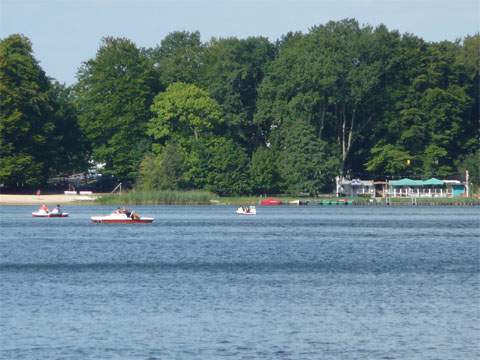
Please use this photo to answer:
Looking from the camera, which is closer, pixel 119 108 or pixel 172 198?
pixel 172 198

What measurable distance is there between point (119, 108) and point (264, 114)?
15279 mm

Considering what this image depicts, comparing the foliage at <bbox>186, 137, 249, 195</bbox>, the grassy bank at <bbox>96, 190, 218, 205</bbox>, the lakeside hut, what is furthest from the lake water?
the lakeside hut

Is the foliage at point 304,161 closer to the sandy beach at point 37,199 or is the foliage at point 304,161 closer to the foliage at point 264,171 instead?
the foliage at point 264,171

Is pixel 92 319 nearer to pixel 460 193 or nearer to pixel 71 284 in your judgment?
pixel 71 284

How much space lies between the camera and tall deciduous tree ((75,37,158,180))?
401 ft

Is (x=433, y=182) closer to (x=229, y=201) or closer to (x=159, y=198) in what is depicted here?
(x=229, y=201)

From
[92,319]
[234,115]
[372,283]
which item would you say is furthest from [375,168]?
[92,319]

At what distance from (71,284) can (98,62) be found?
275ft

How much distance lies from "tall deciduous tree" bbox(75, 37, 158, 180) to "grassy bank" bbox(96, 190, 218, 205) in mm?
6362

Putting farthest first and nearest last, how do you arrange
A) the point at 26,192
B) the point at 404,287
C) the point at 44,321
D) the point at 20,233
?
1. the point at 26,192
2. the point at 20,233
3. the point at 404,287
4. the point at 44,321

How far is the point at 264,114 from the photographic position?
125m

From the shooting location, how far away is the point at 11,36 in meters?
119

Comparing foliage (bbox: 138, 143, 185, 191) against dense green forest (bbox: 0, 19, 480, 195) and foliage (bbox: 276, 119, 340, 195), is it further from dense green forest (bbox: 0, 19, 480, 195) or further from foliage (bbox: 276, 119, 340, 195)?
foliage (bbox: 276, 119, 340, 195)

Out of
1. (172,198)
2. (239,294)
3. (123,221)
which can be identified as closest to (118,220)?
(123,221)
